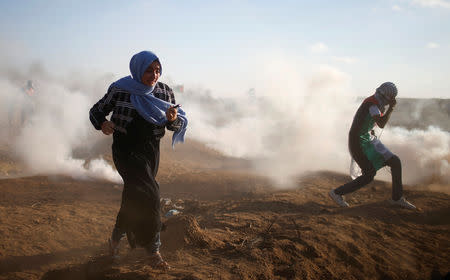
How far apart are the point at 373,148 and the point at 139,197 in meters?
4.18

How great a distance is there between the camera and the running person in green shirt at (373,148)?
4984mm

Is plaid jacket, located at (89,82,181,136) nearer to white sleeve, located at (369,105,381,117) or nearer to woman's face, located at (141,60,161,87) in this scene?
woman's face, located at (141,60,161,87)

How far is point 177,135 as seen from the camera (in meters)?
3.08

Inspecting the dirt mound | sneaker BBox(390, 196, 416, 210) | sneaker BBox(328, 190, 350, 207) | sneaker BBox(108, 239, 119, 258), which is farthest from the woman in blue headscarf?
sneaker BBox(390, 196, 416, 210)

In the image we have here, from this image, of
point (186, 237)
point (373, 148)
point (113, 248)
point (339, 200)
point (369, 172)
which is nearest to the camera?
point (113, 248)

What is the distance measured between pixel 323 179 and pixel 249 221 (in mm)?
4533

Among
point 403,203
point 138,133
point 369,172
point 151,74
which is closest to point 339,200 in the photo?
point 369,172

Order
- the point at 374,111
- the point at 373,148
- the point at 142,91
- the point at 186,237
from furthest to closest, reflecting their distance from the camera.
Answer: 1. the point at 373,148
2. the point at 374,111
3. the point at 186,237
4. the point at 142,91

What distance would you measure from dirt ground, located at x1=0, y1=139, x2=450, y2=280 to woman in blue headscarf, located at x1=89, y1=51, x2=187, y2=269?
375 mm

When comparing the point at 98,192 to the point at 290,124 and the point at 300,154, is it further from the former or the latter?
the point at 290,124

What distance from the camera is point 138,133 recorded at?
9.04 feet

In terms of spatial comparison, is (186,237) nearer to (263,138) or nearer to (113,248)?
(113,248)

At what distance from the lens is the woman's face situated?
109 inches

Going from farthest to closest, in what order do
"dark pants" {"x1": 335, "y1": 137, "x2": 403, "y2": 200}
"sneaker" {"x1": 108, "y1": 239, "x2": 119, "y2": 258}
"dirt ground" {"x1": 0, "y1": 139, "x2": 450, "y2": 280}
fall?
"dark pants" {"x1": 335, "y1": 137, "x2": 403, "y2": 200}, "sneaker" {"x1": 108, "y1": 239, "x2": 119, "y2": 258}, "dirt ground" {"x1": 0, "y1": 139, "x2": 450, "y2": 280}
